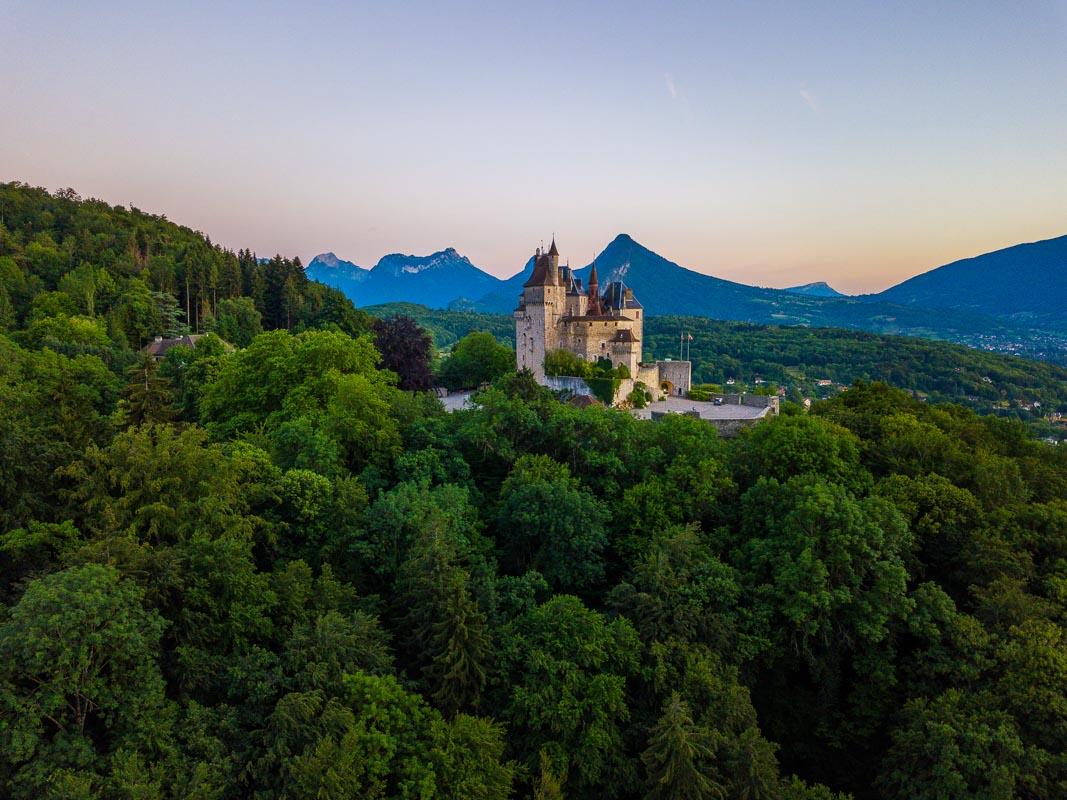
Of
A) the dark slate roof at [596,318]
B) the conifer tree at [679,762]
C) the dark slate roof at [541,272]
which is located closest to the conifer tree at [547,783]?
the conifer tree at [679,762]

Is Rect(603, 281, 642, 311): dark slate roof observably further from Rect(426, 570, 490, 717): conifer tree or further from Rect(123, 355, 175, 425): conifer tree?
Rect(426, 570, 490, 717): conifer tree

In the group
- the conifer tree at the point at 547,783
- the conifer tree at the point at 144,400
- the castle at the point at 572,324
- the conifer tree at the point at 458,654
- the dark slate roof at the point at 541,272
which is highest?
the dark slate roof at the point at 541,272

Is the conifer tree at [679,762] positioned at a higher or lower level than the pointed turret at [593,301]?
lower

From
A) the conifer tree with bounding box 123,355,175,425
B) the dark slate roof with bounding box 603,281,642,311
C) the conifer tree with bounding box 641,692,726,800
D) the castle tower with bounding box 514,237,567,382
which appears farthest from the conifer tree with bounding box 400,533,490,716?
the dark slate roof with bounding box 603,281,642,311

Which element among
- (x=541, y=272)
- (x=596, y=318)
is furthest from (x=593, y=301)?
(x=541, y=272)

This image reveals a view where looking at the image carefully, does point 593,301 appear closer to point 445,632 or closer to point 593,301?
point 593,301

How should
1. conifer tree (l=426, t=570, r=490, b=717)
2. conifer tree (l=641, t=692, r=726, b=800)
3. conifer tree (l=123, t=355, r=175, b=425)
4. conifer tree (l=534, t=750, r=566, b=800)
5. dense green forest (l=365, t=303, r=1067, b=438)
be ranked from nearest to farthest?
conifer tree (l=534, t=750, r=566, b=800), conifer tree (l=641, t=692, r=726, b=800), conifer tree (l=426, t=570, r=490, b=717), conifer tree (l=123, t=355, r=175, b=425), dense green forest (l=365, t=303, r=1067, b=438)

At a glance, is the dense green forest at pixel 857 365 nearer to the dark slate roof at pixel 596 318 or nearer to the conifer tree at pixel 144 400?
the dark slate roof at pixel 596 318
